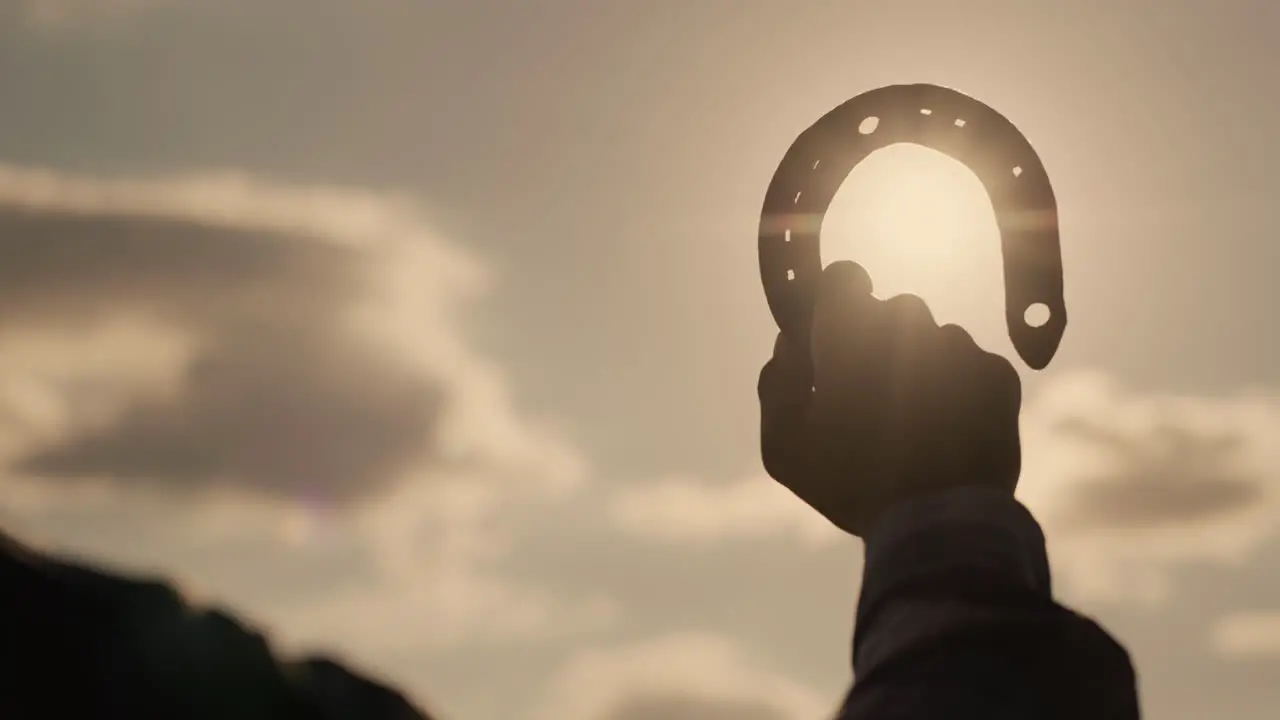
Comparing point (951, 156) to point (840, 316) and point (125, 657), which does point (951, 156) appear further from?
point (125, 657)

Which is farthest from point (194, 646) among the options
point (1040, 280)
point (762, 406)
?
point (1040, 280)

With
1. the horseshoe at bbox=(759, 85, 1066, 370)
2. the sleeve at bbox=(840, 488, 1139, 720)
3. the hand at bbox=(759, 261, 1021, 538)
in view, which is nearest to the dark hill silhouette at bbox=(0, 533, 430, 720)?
the sleeve at bbox=(840, 488, 1139, 720)

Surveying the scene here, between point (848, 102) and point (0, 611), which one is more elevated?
point (848, 102)

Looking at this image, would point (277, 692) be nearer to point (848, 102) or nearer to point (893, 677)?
point (893, 677)

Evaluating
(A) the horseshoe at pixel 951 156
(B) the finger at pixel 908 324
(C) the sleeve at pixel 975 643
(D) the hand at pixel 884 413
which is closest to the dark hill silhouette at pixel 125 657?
(C) the sleeve at pixel 975 643

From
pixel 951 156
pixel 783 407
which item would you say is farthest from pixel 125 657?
pixel 951 156

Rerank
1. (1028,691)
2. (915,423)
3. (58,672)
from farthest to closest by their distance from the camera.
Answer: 1. (915,423)
2. (1028,691)
3. (58,672)

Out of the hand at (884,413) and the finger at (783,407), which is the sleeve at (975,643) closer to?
the hand at (884,413)
